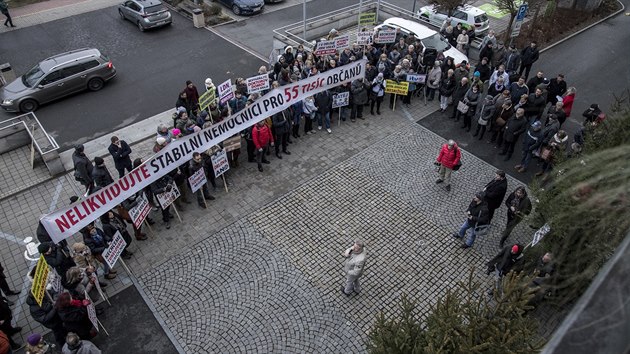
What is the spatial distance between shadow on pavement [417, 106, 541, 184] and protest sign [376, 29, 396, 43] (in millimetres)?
3728

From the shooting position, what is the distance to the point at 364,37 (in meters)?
17.4

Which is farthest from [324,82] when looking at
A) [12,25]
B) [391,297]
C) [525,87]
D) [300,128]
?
[12,25]

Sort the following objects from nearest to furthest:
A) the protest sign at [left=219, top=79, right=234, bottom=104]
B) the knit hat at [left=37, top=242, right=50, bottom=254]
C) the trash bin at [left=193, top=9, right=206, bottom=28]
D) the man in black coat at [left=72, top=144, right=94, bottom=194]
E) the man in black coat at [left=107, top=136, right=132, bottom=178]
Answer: the knit hat at [left=37, top=242, right=50, bottom=254] → the man in black coat at [left=72, top=144, right=94, bottom=194] → the man in black coat at [left=107, top=136, right=132, bottom=178] → the protest sign at [left=219, top=79, right=234, bottom=104] → the trash bin at [left=193, top=9, right=206, bottom=28]

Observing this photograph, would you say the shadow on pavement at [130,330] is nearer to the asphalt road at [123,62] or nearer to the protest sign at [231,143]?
the protest sign at [231,143]

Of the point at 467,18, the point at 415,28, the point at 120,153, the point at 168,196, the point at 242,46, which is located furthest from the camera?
the point at 467,18

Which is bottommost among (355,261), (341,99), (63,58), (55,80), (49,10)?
(49,10)

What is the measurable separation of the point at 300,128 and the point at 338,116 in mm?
1494

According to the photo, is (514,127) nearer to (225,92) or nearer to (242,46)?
(225,92)

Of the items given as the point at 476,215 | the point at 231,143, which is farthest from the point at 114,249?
the point at 476,215

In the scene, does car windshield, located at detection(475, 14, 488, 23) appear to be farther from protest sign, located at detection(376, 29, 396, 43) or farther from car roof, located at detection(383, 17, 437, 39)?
protest sign, located at detection(376, 29, 396, 43)

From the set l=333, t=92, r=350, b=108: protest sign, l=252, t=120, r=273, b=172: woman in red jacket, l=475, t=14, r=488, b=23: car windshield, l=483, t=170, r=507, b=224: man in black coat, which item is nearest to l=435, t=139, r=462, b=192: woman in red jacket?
l=483, t=170, r=507, b=224: man in black coat

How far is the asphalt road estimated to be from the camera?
16.8 m

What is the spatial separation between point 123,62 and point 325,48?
369 inches

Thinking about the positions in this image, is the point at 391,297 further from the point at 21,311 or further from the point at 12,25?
the point at 12,25
